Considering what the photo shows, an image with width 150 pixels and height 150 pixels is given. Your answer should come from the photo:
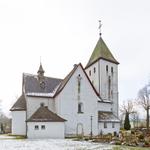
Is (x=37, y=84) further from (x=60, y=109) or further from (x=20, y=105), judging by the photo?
(x=60, y=109)

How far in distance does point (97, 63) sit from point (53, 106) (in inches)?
485

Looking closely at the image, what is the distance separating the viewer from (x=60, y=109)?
46.8 m

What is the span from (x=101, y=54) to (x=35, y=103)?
15934 mm

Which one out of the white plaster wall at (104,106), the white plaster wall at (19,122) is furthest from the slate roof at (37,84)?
the white plaster wall at (104,106)

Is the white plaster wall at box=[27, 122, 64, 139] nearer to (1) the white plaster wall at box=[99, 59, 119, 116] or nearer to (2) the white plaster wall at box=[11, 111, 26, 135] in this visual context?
(2) the white plaster wall at box=[11, 111, 26, 135]

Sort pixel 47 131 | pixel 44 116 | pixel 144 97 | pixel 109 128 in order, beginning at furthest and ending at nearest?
pixel 144 97
pixel 109 128
pixel 44 116
pixel 47 131

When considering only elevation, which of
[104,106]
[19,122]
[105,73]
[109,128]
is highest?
[105,73]

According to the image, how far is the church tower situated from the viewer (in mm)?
55875

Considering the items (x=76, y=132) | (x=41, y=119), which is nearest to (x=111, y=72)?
(x=76, y=132)

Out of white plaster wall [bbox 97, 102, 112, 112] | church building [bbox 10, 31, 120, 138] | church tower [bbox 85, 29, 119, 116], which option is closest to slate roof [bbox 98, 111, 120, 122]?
church building [bbox 10, 31, 120, 138]

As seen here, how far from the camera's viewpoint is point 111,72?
5762cm

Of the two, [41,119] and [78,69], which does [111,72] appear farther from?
[41,119]

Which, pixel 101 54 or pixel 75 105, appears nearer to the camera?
pixel 75 105

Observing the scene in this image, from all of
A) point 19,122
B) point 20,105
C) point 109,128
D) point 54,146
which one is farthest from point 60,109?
point 54,146
